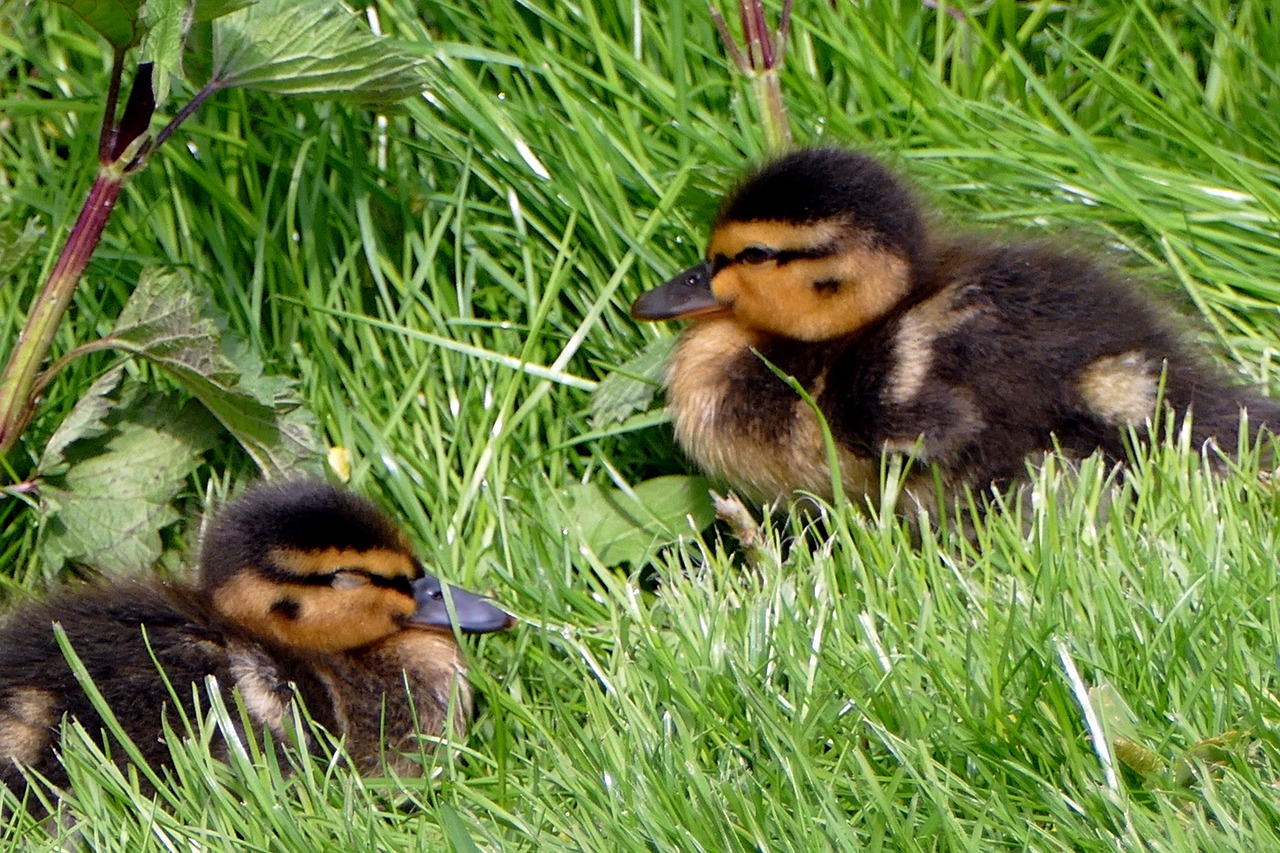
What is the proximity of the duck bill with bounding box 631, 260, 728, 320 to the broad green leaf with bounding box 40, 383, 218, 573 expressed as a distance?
859 millimetres

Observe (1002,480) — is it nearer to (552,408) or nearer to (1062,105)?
(552,408)

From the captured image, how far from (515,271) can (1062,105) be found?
130cm

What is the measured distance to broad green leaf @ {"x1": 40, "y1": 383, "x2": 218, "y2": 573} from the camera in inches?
118

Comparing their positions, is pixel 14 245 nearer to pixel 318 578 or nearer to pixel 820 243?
pixel 318 578

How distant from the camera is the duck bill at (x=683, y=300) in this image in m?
3.10

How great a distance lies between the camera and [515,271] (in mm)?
3488

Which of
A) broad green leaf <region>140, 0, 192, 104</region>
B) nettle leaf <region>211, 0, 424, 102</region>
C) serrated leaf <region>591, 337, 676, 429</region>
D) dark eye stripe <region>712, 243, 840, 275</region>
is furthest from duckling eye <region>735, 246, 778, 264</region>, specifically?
broad green leaf <region>140, 0, 192, 104</region>

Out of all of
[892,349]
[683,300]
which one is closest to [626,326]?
[683,300]

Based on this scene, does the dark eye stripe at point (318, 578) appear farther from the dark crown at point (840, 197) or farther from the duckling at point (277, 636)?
the dark crown at point (840, 197)

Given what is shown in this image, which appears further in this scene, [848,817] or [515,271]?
[515,271]

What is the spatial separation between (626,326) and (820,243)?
2.04 feet

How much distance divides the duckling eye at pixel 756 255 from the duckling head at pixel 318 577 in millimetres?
808

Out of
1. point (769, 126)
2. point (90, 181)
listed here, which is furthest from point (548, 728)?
point (90, 181)

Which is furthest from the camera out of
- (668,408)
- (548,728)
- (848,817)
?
(668,408)
